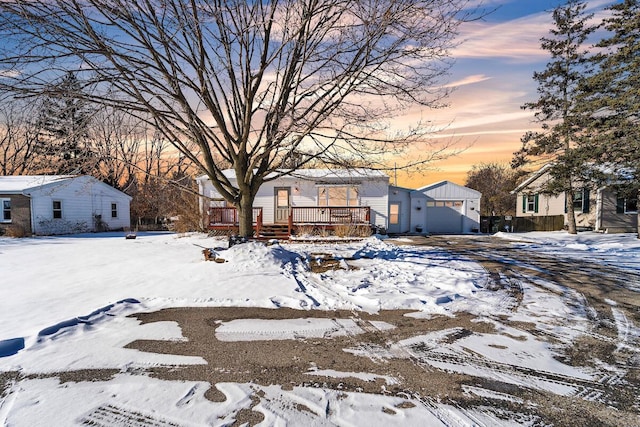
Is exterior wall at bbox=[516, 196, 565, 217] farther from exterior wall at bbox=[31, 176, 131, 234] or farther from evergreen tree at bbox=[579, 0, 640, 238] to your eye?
exterior wall at bbox=[31, 176, 131, 234]

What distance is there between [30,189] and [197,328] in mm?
21667

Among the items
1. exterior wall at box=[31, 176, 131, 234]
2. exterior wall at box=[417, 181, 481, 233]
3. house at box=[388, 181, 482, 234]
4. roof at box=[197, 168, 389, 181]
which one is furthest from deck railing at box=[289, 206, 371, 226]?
exterior wall at box=[31, 176, 131, 234]

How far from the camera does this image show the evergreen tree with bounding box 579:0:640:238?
13.2 m

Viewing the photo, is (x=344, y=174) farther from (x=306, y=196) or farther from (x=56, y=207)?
(x=56, y=207)

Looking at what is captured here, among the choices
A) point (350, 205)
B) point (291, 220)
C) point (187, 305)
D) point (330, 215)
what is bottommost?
point (187, 305)

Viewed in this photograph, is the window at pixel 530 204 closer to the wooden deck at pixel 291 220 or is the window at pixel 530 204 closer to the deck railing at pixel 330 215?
the deck railing at pixel 330 215

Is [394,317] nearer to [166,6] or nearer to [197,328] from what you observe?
[197,328]

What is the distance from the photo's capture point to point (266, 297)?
18.1ft

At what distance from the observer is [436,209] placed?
2234 cm

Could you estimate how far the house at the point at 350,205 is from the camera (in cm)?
1655

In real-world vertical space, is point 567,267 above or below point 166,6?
below

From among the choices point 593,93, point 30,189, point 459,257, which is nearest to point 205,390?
point 459,257

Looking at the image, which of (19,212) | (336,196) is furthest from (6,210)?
(336,196)

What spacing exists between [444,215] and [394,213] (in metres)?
3.94
